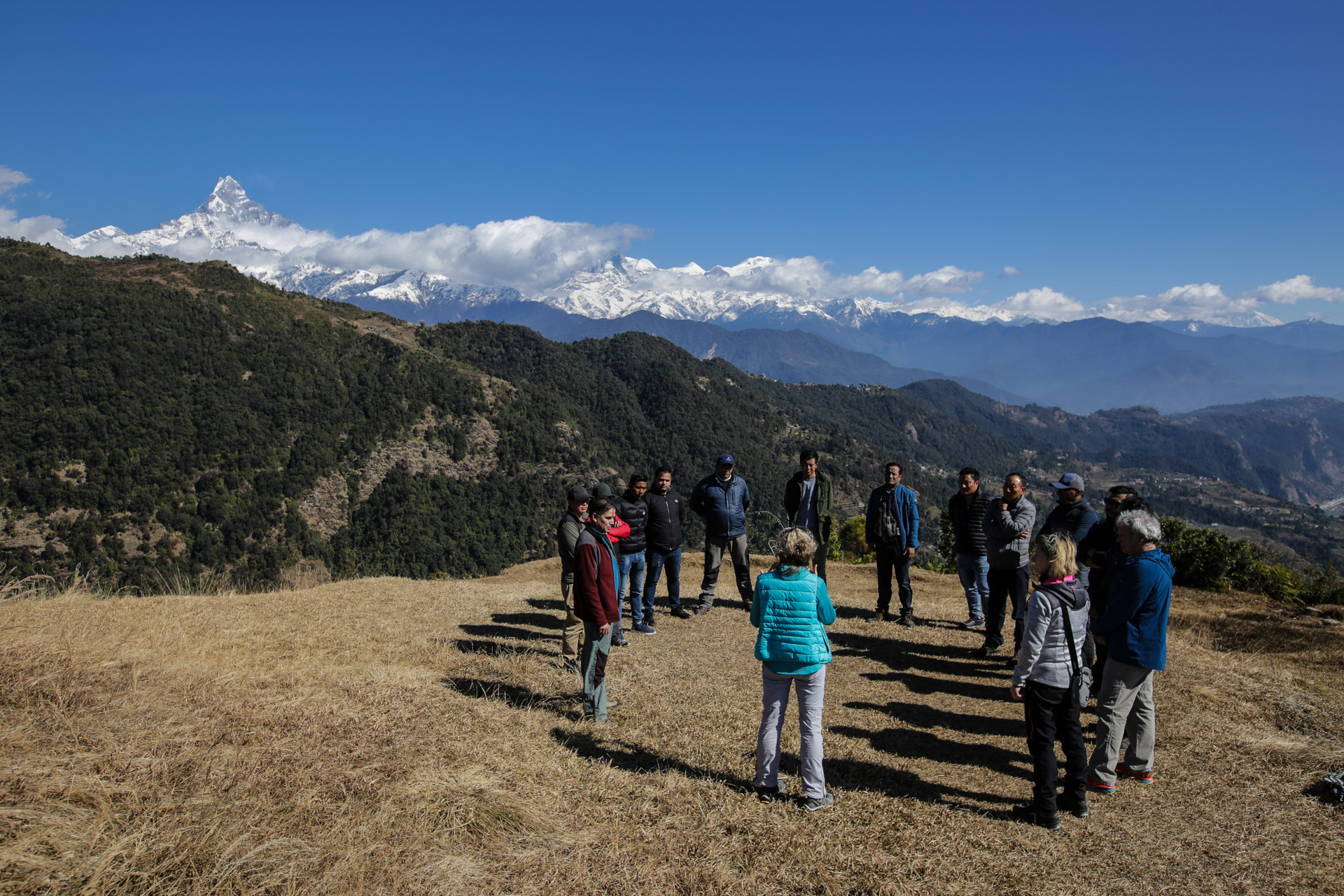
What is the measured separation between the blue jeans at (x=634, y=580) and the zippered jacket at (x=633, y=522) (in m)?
0.11

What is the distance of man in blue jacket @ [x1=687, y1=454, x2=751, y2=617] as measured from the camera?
9500mm

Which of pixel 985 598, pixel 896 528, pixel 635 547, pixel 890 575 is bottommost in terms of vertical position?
pixel 985 598

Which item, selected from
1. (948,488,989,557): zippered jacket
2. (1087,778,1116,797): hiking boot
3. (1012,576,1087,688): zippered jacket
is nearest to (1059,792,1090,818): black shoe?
(1087,778,1116,797): hiking boot

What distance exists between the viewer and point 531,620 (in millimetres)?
10047

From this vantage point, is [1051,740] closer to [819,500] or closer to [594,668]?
[594,668]

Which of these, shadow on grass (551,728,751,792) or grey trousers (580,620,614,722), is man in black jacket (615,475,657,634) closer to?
grey trousers (580,620,614,722)

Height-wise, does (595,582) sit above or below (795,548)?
below

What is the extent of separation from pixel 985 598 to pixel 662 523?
15.8 feet

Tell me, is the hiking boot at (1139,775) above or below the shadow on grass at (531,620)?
above

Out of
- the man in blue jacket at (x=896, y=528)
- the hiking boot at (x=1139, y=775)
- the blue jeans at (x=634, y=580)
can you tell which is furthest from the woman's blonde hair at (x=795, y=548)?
the man in blue jacket at (x=896, y=528)

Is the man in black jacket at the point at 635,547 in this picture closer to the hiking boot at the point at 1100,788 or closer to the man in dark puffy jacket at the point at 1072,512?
the man in dark puffy jacket at the point at 1072,512

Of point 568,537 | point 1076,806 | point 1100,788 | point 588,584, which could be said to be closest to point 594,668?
point 588,584

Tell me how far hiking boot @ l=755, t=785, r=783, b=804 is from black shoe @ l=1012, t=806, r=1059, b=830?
164cm

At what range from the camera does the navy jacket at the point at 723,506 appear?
9.51 meters
